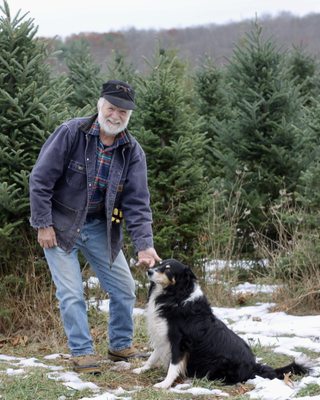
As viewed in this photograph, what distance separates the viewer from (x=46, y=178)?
17.6 feet

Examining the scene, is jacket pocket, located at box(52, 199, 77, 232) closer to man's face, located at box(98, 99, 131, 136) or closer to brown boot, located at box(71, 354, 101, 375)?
man's face, located at box(98, 99, 131, 136)

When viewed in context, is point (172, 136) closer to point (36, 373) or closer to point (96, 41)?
point (36, 373)

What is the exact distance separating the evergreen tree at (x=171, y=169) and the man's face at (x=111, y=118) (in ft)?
10.1

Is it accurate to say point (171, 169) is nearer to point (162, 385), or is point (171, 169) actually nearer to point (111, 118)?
point (111, 118)

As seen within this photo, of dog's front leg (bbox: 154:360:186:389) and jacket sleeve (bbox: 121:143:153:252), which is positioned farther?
jacket sleeve (bbox: 121:143:153:252)

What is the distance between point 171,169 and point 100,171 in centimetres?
325

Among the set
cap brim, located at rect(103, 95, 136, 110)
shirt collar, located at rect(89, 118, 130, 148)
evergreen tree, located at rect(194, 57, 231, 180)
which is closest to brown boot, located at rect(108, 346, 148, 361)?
shirt collar, located at rect(89, 118, 130, 148)

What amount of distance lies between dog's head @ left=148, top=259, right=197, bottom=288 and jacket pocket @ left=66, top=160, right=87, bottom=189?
0.97 metres

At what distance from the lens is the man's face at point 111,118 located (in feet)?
18.1

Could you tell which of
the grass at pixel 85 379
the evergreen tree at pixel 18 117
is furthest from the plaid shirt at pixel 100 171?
the grass at pixel 85 379

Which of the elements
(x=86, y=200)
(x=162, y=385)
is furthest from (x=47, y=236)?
(x=162, y=385)

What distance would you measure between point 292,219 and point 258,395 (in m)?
4.32

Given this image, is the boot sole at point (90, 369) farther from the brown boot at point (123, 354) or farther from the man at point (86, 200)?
the brown boot at point (123, 354)

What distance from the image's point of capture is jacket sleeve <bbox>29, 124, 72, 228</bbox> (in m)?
5.32
